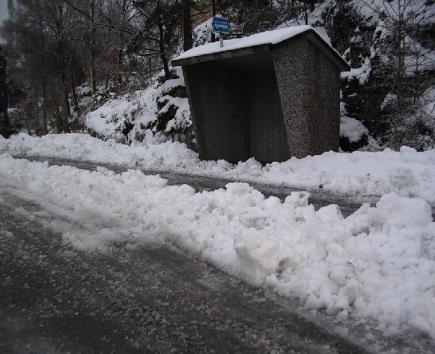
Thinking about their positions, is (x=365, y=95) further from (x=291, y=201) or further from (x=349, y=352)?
(x=349, y=352)

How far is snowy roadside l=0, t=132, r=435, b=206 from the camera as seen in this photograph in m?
5.71

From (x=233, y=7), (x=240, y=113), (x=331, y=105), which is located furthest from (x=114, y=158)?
(x=233, y=7)

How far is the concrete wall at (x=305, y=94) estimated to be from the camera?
7641mm

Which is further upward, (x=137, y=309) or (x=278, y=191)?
(x=278, y=191)

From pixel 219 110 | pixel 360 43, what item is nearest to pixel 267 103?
pixel 219 110

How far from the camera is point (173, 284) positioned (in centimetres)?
303

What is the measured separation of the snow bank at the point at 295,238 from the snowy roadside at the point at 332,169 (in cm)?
155

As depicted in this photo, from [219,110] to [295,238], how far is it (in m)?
6.46

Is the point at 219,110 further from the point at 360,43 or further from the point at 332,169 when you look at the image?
the point at 360,43

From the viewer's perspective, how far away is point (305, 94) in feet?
25.9

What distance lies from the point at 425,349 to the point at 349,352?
0.41 m

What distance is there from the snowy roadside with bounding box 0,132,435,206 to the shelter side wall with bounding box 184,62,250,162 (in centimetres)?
65

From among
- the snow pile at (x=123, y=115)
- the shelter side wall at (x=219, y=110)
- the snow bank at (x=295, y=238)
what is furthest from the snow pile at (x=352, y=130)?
the snow pile at (x=123, y=115)

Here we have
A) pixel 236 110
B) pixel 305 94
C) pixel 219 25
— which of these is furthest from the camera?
pixel 236 110
